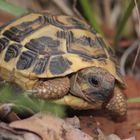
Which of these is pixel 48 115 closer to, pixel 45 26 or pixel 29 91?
pixel 29 91

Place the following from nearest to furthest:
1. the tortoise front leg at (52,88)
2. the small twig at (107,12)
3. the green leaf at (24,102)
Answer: the green leaf at (24,102), the tortoise front leg at (52,88), the small twig at (107,12)

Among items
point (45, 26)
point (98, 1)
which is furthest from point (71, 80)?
point (98, 1)

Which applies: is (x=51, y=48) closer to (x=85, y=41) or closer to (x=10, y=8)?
(x=85, y=41)

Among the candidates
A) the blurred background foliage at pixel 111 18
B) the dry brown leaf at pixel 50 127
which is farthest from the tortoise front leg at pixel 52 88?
the blurred background foliage at pixel 111 18

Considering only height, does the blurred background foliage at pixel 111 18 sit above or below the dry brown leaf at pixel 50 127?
below

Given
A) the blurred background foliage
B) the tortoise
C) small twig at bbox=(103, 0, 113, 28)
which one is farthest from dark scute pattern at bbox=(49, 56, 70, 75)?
small twig at bbox=(103, 0, 113, 28)

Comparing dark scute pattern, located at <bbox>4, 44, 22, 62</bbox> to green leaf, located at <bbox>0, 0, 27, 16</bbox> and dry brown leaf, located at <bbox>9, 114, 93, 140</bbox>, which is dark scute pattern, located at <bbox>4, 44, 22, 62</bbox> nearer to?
green leaf, located at <bbox>0, 0, 27, 16</bbox>

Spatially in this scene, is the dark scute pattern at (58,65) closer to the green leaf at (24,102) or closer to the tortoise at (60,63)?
the tortoise at (60,63)
